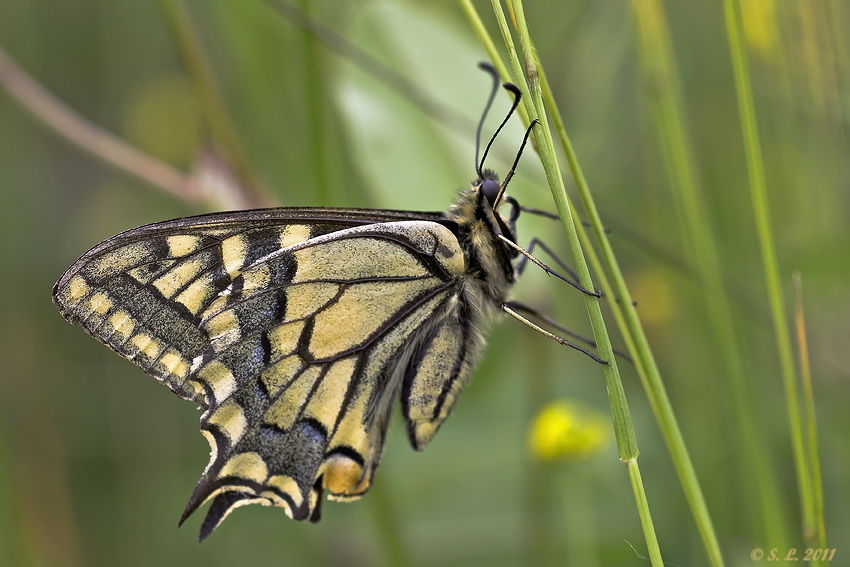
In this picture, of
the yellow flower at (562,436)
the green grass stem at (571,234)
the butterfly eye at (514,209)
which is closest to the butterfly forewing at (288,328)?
the butterfly eye at (514,209)

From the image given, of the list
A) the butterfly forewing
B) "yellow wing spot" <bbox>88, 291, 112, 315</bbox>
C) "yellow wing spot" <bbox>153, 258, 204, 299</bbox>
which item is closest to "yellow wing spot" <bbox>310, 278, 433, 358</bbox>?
the butterfly forewing

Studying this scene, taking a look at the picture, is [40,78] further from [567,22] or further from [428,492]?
[428,492]

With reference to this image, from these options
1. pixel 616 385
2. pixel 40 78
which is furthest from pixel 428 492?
pixel 40 78

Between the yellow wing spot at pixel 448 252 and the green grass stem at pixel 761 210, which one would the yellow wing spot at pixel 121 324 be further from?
the green grass stem at pixel 761 210

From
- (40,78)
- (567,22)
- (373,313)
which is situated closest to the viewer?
(373,313)

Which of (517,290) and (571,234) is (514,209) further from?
(571,234)

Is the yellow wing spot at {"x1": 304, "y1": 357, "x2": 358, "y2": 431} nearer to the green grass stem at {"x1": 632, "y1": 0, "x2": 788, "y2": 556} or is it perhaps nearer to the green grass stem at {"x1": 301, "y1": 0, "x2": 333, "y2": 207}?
the green grass stem at {"x1": 301, "y1": 0, "x2": 333, "y2": 207}
